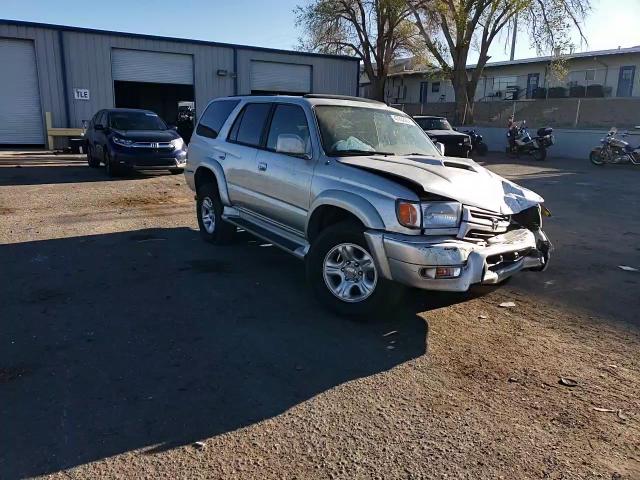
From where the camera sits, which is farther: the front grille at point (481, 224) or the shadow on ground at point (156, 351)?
the front grille at point (481, 224)

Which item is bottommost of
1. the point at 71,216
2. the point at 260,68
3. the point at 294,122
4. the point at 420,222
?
the point at 71,216

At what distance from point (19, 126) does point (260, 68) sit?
1138cm

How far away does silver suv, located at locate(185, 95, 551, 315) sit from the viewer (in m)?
3.89

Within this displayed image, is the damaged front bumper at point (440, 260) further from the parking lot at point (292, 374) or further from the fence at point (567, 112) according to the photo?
the fence at point (567, 112)

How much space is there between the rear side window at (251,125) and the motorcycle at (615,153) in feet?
54.3

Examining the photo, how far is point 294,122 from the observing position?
5398 millimetres

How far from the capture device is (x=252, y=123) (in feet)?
20.0

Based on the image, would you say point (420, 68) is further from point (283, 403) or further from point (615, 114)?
point (283, 403)

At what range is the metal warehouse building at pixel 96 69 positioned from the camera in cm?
2058

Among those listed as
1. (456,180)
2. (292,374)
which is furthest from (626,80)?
(292,374)

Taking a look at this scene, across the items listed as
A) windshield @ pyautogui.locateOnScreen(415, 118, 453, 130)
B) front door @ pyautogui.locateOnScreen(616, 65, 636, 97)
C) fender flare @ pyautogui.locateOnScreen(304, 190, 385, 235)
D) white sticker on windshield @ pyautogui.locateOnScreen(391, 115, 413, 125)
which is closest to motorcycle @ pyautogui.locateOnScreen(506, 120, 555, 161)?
windshield @ pyautogui.locateOnScreen(415, 118, 453, 130)

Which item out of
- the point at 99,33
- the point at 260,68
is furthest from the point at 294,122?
the point at 260,68

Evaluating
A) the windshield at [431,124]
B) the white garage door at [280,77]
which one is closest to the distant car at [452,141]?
A: the windshield at [431,124]

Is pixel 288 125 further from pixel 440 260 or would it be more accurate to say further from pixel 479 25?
pixel 479 25
